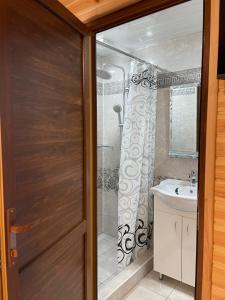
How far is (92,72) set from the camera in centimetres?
146

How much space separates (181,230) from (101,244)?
42.5 inches

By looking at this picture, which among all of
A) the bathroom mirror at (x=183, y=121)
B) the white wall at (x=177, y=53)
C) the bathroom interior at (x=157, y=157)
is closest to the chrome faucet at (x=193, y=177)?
the bathroom interior at (x=157, y=157)

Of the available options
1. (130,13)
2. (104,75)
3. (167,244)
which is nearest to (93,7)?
(130,13)

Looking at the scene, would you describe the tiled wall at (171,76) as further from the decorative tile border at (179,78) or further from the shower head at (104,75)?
the shower head at (104,75)

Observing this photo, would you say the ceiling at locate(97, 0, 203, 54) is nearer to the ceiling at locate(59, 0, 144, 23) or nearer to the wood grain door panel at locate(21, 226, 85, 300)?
the ceiling at locate(59, 0, 144, 23)

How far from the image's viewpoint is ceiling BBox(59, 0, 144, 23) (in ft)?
4.08

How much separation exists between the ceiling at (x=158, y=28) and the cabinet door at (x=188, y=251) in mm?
1649

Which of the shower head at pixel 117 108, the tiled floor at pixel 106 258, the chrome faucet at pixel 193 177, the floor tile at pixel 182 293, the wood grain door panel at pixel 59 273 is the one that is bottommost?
the floor tile at pixel 182 293

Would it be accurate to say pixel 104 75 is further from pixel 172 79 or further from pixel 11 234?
pixel 11 234

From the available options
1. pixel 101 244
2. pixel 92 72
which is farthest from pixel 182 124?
pixel 101 244

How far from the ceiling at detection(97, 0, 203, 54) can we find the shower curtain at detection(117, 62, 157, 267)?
0.95 feet

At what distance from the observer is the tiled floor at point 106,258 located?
2.08m

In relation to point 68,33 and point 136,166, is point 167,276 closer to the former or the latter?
point 136,166

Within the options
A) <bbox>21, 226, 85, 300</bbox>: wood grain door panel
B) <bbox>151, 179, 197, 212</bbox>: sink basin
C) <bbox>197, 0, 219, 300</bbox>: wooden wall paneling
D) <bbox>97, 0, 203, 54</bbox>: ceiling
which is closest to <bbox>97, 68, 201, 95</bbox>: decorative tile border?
<bbox>97, 0, 203, 54</bbox>: ceiling
